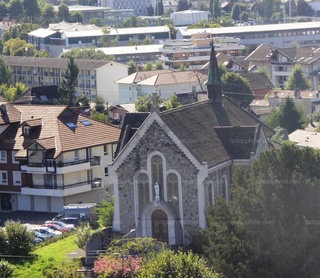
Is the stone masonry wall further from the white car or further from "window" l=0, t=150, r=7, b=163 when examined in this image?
"window" l=0, t=150, r=7, b=163

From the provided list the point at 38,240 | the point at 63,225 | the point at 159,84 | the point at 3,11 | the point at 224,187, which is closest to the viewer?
the point at 224,187

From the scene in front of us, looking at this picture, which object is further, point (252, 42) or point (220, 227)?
point (252, 42)

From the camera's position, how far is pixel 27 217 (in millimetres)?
48250

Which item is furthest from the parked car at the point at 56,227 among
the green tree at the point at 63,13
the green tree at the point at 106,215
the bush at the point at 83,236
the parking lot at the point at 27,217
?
the green tree at the point at 63,13

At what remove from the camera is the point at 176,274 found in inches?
1300

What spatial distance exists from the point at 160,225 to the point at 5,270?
5.99m

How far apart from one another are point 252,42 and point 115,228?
9956 centimetres

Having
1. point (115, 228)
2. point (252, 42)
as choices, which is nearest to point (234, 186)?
point (115, 228)

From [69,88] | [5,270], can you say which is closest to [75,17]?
[69,88]

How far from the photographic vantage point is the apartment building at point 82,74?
9769cm

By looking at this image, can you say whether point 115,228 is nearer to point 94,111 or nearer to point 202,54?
point 94,111

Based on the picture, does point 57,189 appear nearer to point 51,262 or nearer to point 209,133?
point 209,133

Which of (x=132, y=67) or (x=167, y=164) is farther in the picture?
(x=132, y=67)

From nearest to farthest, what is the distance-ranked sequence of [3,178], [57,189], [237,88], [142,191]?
[142,191] < [57,189] < [3,178] < [237,88]
